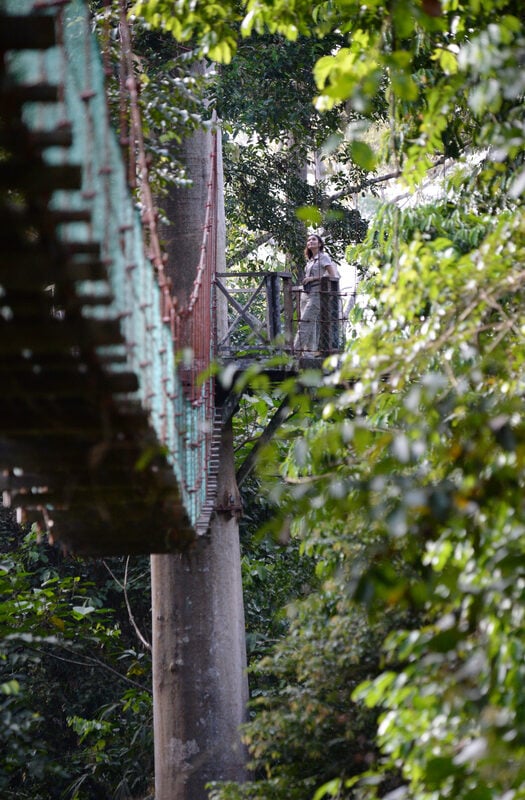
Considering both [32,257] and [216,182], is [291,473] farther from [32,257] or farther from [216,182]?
[32,257]

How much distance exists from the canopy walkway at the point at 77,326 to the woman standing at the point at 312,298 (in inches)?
115

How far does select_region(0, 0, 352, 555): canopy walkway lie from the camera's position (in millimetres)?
1880

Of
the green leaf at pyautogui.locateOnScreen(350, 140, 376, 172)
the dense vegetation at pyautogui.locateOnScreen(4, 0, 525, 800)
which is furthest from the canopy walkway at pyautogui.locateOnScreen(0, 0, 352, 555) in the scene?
the green leaf at pyautogui.locateOnScreen(350, 140, 376, 172)

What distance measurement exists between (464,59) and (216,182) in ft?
13.2

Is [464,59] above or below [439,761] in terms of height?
above

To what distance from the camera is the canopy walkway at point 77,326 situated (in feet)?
6.17

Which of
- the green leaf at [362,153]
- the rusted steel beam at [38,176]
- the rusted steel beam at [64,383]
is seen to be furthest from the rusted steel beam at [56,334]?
the green leaf at [362,153]

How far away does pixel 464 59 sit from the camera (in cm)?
292

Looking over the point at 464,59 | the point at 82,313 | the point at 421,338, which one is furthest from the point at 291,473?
the point at 82,313

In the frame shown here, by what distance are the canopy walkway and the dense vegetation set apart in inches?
14.0

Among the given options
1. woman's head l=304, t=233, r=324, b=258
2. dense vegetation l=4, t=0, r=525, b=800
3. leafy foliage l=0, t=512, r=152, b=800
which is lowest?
leafy foliage l=0, t=512, r=152, b=800

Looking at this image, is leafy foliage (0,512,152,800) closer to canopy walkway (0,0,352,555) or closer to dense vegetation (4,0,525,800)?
dense vegetation (4,0,525,800)

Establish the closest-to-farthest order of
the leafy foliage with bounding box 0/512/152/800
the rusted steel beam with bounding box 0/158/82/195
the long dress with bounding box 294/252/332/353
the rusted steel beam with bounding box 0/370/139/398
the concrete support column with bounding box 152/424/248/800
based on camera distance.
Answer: the rusted steel beam with bounding box 0/158/82/195, the rusted steel beam with bounding box 0/370/139/398, the concrete support column with bounding box 152/424/248/800, the long dress with bounding box 294/252/332/353, the leafy foliage with bounding box 0/512/152/800

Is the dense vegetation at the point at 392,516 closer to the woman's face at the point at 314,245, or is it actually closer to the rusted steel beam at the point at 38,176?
the rusted steel beam at the point at 38,176
